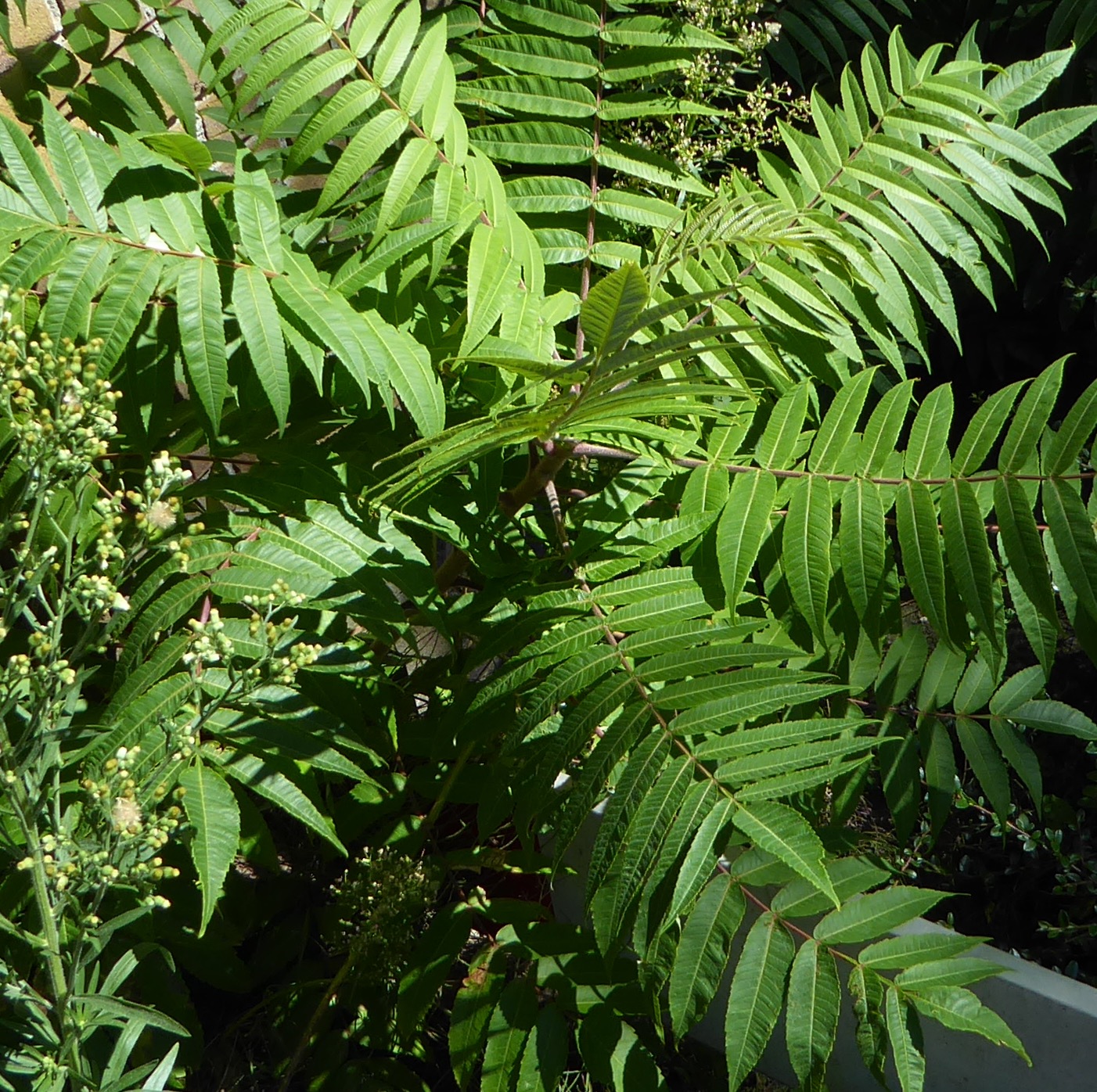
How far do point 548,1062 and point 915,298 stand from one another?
1.84 m

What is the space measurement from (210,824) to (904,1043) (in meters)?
0.86

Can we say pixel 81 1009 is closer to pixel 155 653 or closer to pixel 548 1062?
pixel 155 653

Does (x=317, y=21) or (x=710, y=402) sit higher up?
(x=317, y=21)

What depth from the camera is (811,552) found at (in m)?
1.37

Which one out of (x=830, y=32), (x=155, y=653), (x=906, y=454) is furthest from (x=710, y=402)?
(x=830, y=32)

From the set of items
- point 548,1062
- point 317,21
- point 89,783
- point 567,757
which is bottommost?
point 548,1062

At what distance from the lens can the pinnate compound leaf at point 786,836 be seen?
3.75 feet

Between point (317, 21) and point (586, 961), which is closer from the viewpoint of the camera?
point (317, 21)

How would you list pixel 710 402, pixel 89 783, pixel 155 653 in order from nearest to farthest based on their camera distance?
pixel 89 783, pixel 155 653, pixel 710 402

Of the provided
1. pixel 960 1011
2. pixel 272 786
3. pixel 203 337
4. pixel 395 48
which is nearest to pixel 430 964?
pixel 272 786

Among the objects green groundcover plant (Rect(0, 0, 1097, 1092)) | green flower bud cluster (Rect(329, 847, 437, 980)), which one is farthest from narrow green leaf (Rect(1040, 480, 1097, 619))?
green flower bud cluster (Rect(329, 847, 437, 980))

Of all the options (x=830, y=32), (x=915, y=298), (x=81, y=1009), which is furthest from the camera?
(x=915, y=298)

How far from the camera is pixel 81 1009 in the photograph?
1144 mm

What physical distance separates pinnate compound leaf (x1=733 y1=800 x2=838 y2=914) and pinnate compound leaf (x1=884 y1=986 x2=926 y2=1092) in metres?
0.22
